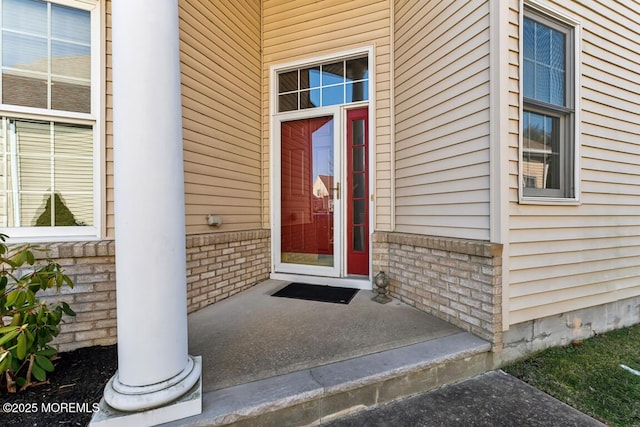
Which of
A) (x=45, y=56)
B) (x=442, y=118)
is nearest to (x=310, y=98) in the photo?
(x=442, y=118)

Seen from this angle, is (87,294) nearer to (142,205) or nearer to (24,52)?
(142,205)

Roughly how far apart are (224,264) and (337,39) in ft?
9.88

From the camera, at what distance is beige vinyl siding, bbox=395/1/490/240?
2248mm

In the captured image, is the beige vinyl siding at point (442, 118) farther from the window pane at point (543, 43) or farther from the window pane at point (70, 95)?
the window pane at point (70, 95)

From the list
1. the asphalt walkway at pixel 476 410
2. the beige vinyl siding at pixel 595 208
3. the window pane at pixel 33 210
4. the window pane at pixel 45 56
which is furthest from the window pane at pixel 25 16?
the beige vinyl siding at pixel 595 208

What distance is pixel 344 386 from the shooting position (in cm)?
164

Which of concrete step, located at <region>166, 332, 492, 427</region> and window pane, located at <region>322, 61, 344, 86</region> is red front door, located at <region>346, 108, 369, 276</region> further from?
concrete step, located at <region>166, 332, 492, 427</region>

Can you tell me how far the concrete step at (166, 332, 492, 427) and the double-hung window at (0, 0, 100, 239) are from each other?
173 centimetres

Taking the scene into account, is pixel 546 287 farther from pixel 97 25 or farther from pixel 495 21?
pixel 97 25

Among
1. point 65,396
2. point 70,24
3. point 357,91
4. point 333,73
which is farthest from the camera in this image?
point 333,73

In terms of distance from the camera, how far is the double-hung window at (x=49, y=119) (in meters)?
2.07

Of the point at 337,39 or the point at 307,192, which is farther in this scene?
the point at 307,192

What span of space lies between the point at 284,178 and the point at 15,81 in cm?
254

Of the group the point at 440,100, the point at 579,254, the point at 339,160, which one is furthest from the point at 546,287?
the point at 339,160
